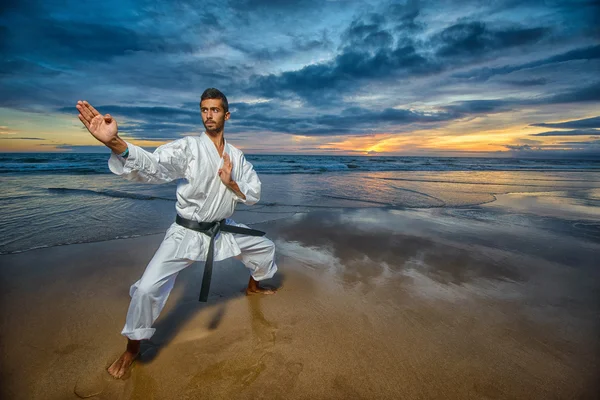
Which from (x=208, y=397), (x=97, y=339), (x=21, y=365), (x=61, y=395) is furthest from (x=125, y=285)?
(x=208, y=397)

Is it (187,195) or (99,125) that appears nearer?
(99,125)

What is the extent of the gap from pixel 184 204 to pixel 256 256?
101 cm

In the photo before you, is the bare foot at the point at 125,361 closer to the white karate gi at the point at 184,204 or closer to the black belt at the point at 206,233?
the white karate gi at the point at 184,204

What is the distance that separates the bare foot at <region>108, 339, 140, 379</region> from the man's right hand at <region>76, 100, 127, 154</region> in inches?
59.5

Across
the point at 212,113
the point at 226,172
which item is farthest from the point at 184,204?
the point at 212,113

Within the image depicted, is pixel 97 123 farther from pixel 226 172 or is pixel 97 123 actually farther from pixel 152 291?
pixel 152 291

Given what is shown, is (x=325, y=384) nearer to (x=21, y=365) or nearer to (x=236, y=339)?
(x=236, y=339)

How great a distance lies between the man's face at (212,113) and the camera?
2594 millimetres

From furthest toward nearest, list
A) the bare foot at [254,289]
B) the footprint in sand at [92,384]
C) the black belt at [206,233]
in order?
the bare foot at [254,289]
the black belt at [206,233]
the footprint in sand at [92,384]

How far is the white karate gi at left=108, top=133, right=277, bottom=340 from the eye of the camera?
214 cm

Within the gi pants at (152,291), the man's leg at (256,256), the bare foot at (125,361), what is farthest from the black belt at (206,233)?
the bare foot at (125,361)

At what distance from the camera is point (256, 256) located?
315 cm

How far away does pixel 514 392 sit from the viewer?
1971 mm

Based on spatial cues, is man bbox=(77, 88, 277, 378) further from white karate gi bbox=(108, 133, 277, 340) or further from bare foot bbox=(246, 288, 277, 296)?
bare foot bbox=(246, 288, 277, 296)
